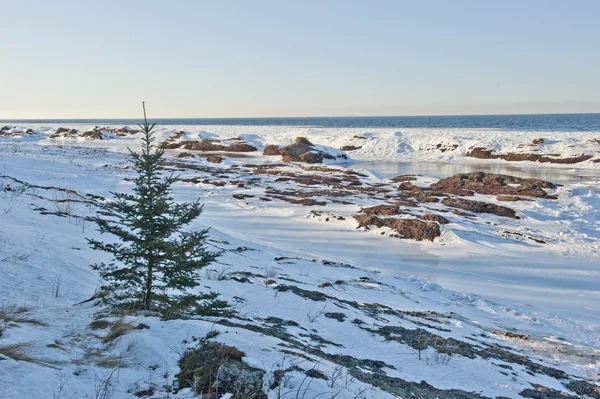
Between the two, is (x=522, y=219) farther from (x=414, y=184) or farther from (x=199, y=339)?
(x=199, y=339)

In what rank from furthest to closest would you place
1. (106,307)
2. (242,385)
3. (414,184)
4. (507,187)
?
(414,184)
(507,187)
(106,307)
(242,385)

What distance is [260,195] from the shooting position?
60.2 ft

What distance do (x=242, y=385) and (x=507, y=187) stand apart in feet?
64.3

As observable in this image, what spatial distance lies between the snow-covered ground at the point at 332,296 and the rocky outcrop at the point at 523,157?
21.2 metres

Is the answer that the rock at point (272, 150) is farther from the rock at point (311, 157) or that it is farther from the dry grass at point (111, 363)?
the dry grass at point (111, 363)

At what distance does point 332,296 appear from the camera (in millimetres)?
7066

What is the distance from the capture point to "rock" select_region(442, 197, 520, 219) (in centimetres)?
1537

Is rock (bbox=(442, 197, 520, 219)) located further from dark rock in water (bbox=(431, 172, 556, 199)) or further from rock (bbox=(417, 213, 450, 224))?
rock (bbox=(417, 213, 450, 224))

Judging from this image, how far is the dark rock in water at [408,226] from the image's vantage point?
1249 centimetres

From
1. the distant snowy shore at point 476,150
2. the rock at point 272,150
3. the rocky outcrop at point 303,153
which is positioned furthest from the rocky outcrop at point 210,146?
the rocky outcrop at point 303,153

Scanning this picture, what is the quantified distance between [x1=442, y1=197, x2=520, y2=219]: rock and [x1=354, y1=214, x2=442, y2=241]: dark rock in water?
373cm

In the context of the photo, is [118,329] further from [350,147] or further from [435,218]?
[350,147]

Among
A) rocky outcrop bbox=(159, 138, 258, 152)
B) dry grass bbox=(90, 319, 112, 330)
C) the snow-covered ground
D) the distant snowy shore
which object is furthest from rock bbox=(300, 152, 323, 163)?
dry grass bbox=(90, 319, 112, 330)

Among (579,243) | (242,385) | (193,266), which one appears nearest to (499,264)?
(579,243)
